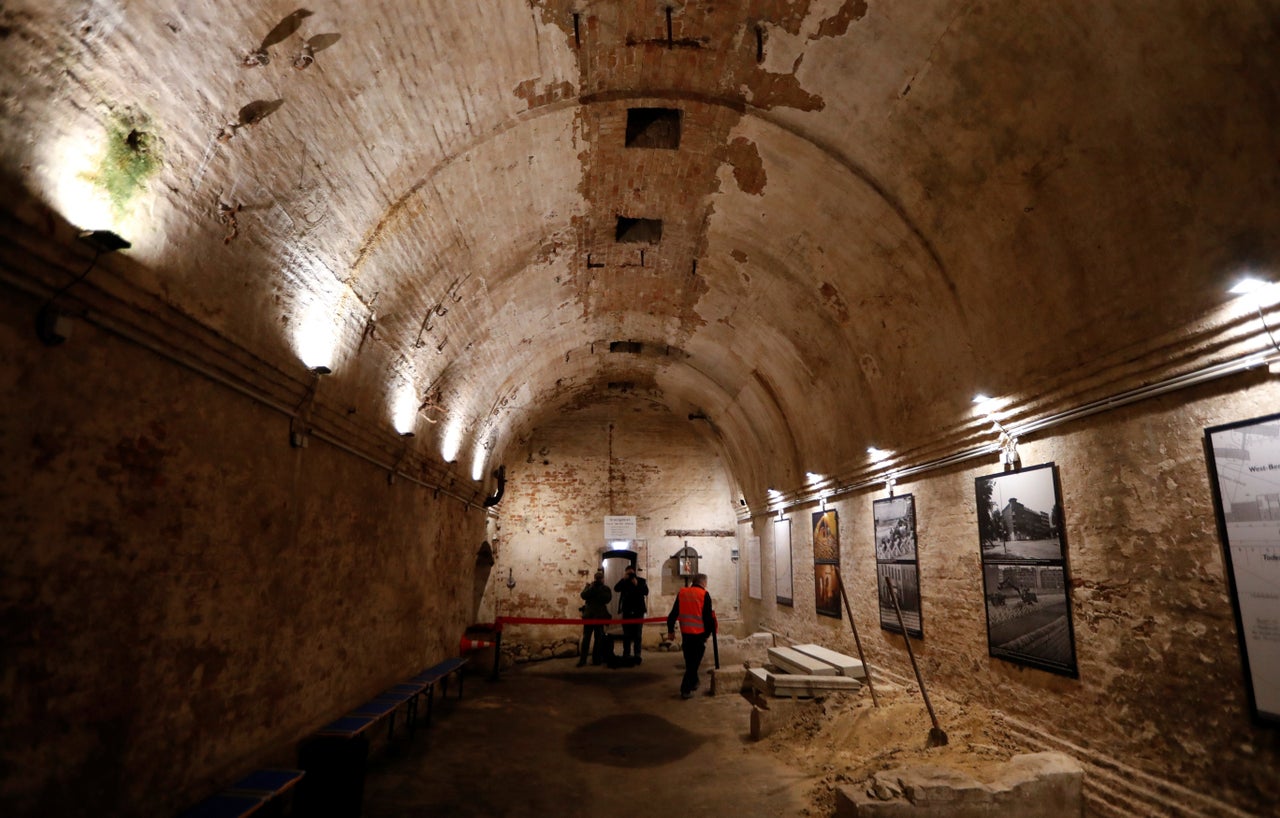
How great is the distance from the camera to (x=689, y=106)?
657cm

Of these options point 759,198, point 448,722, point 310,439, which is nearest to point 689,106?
point 759,198

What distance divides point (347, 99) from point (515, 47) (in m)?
1.41

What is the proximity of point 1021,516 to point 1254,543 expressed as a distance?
2.23 m

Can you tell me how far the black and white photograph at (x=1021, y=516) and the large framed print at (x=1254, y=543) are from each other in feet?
5.11

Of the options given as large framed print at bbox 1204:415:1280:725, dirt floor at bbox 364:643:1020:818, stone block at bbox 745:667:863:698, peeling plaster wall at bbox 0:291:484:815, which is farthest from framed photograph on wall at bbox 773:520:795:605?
large framed print at bbox 1204:415:1280:725

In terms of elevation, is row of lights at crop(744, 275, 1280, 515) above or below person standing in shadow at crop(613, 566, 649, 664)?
above

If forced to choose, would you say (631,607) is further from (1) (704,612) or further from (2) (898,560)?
(2) (898,560)

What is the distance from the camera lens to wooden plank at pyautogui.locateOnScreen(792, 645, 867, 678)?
862 centimetres

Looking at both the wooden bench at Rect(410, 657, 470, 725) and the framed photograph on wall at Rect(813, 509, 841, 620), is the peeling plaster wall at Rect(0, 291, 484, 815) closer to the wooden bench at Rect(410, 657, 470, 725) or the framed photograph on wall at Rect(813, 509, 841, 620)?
the wooden bench at Rect(410, 657, 470, 725)

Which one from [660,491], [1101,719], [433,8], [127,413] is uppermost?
[433,8]

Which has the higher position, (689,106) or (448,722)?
(689,106)

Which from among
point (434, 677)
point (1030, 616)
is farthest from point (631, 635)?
point (1030, 616)

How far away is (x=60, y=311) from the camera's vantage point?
10.9ft

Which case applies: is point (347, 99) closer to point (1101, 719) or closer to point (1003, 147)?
point (1003, 147)
